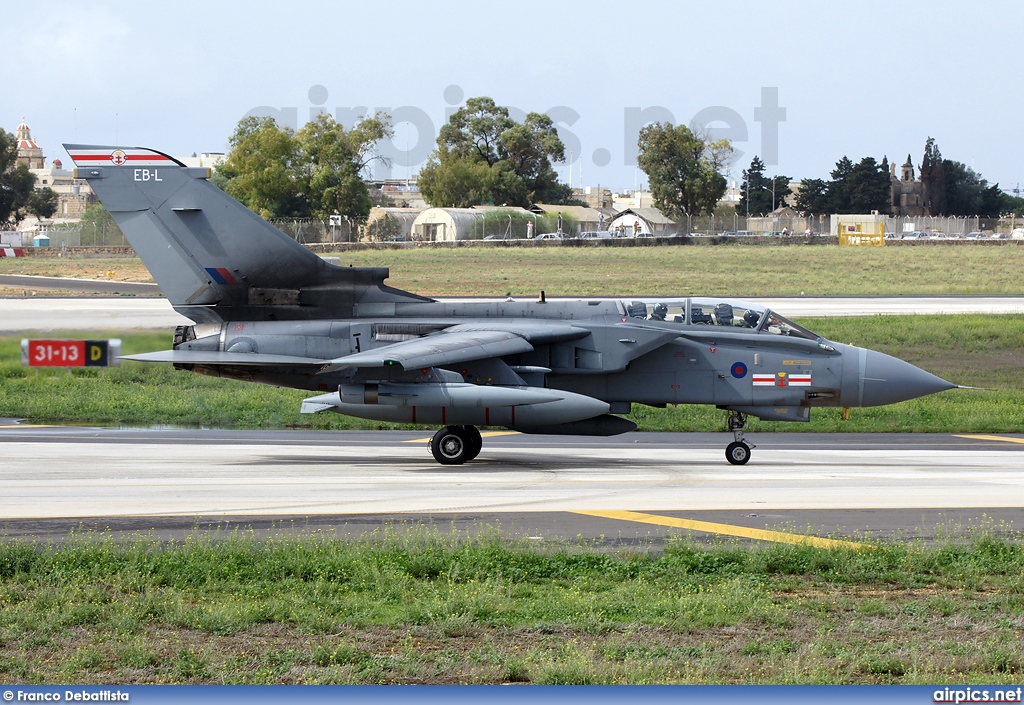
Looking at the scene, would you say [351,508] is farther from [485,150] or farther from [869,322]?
[485,150]

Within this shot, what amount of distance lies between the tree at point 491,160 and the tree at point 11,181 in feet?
146

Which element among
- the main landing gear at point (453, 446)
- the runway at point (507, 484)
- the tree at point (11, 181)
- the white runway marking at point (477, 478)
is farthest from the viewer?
the tree at point (11, 181)

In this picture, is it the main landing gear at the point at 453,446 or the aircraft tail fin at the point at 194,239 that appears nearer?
the main landing gear at the point at 453,446

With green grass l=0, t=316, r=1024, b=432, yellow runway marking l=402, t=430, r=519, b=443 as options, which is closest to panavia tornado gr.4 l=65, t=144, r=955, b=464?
green grass l=0, t=316, r=1024, b=432

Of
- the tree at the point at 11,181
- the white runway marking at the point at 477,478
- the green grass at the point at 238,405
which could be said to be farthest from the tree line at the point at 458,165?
the white runway marking at the point at 477,478

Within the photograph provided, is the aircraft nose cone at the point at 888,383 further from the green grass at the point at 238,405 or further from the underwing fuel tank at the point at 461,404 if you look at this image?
the green grass at the point at 238,405

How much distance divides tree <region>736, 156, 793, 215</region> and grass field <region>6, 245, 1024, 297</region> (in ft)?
269

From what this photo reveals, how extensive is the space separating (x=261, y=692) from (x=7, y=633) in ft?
12.2

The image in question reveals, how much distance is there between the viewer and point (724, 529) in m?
13.9

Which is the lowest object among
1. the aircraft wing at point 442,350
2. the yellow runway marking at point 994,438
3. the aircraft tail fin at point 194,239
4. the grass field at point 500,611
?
the yellow runway marking at point 994,438

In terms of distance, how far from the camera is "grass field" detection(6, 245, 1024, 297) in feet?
200

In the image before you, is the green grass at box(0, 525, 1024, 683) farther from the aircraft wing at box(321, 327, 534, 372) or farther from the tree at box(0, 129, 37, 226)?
the tree at box(0, 129, 37, 226)

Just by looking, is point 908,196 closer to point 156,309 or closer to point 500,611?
point 156,309

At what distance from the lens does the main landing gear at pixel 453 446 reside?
1973 cm
